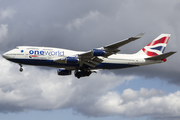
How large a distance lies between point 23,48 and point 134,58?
22.5 metres

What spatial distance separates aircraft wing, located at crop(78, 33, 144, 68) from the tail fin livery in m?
12.3

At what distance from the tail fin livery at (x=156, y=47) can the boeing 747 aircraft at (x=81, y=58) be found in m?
1.85

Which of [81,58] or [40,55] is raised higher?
[40,55]

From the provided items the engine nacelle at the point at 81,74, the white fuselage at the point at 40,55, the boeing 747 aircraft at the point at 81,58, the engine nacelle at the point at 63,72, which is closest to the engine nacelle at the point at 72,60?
the boeing 747 aircraft at the point at 81,58

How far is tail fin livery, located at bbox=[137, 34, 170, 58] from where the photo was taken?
62.4 meters

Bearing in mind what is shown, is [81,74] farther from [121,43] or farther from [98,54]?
[121,43]

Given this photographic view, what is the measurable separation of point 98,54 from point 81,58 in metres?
4.17

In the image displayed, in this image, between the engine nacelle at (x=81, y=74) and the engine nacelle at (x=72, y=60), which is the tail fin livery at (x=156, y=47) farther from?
the engine nacelle at (x=72, y=60)

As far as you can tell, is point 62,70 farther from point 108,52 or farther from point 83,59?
point 108,52

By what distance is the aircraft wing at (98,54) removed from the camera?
48094mm

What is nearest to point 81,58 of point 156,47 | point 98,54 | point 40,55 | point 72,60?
point 72,60

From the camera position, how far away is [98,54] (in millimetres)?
49719

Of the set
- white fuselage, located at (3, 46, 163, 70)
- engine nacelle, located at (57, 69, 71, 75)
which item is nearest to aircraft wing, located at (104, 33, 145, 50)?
white fuselage, located at (3, 46, 163, 70)

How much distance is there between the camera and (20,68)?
5366cm
